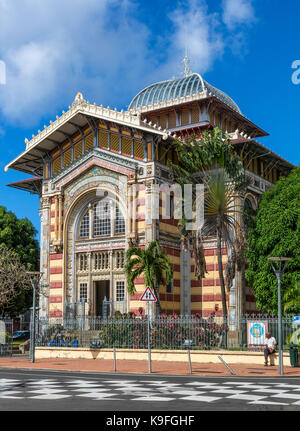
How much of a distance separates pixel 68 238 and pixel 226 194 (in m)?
13.2

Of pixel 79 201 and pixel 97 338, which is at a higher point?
pixel 79 201

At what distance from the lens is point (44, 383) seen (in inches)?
669

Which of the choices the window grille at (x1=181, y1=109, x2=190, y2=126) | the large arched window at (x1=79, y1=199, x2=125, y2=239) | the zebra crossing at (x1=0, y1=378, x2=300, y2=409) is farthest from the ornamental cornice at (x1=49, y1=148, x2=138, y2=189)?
the zebra crossing at (x1=0, y1=378, x2=300, y2=409)

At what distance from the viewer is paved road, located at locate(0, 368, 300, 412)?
11.8m

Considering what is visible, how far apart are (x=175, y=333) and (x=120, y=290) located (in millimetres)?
10445

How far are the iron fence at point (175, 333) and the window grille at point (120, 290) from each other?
18.4ft

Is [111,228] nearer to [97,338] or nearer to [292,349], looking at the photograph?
[97,338]

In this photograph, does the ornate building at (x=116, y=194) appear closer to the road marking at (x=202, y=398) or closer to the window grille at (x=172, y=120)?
the window grille at (x=172, y=120)

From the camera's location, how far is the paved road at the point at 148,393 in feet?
38.9

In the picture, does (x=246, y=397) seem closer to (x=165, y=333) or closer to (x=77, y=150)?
(x=165, y=333)

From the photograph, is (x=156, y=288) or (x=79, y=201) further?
(x=79, y=201)

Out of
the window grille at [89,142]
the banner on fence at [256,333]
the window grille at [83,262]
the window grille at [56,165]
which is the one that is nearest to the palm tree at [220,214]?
the banner on fence at [256,333]

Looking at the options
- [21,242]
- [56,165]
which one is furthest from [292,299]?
[21,242]
